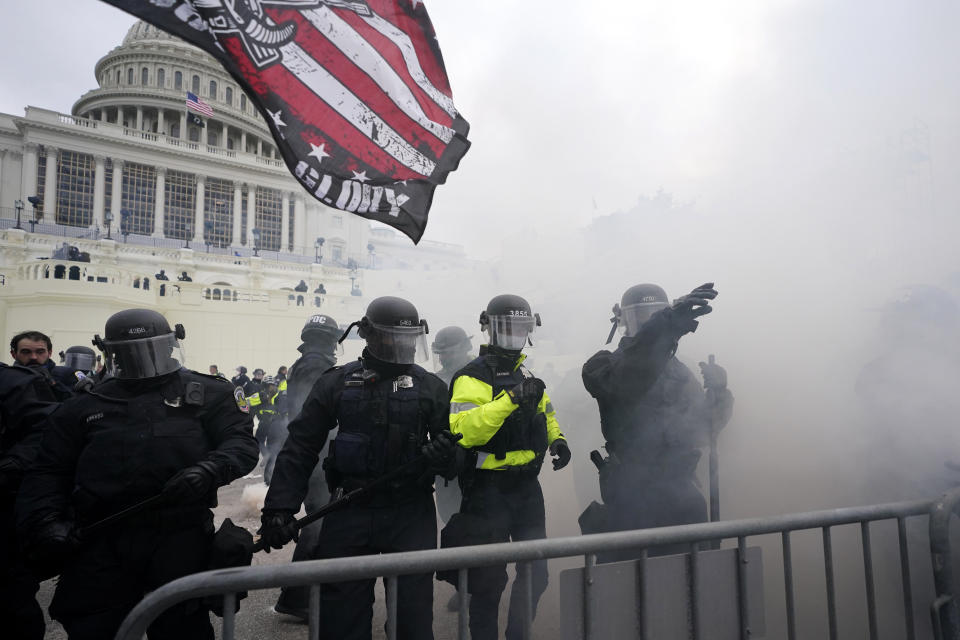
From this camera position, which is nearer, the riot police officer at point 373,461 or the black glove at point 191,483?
the black glove at point 191,483

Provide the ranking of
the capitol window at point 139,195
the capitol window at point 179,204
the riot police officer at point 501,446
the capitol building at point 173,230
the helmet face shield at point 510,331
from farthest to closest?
1. the capitol window at point 179,204
2. the capitol window at point 139,195
3. the capitol building at point 173,230
4. the helmet face shield at point 510,331
5. the riot police officer at point 501,446

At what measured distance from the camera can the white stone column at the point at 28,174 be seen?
128 ft

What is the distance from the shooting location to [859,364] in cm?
410

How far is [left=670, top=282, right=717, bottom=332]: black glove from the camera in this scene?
94.4 inches

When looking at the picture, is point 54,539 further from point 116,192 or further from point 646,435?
point 116,192

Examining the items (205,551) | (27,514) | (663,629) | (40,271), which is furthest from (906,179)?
(40,271)

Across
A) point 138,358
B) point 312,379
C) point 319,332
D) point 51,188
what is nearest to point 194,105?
point 51,188

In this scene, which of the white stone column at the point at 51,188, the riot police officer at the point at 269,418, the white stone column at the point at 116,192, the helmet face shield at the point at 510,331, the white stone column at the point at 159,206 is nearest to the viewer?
the helmet face shield at the point at 510,331

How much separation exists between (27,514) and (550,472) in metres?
4.42

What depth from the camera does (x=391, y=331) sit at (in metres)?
2.65

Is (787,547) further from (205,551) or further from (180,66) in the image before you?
(180,66)

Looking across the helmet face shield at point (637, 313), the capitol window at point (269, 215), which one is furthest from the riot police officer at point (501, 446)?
the capitol window at point (269, 215)

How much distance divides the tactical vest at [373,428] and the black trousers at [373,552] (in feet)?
0.56

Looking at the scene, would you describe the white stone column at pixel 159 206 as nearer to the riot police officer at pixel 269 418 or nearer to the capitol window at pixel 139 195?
the capitol window at pixel 139 195
